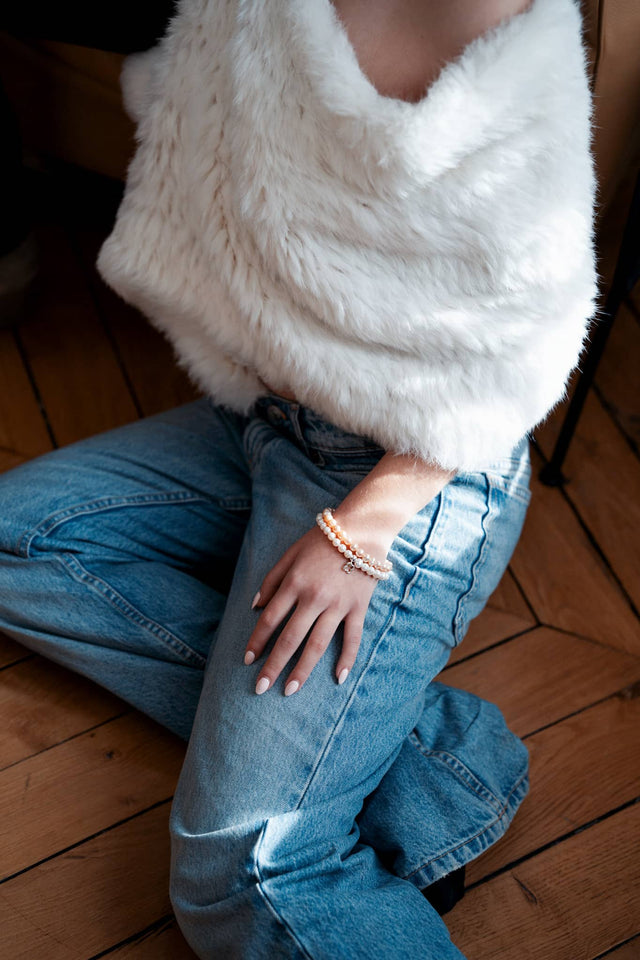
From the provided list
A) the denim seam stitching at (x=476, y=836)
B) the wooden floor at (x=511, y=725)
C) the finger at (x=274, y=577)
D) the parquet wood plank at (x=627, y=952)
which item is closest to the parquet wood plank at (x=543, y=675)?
the wooden floor at (x=511, y=725)

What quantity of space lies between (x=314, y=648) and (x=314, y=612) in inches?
1.2

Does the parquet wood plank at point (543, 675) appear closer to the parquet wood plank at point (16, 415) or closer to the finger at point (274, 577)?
the finger at point (274, 577)

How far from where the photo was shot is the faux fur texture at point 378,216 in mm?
617

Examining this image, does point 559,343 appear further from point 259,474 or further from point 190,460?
point 190,460

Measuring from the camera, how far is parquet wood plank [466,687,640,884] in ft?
2.80

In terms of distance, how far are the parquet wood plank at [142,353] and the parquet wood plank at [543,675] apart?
544 mm

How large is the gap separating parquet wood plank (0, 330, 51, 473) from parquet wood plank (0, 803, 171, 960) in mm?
508

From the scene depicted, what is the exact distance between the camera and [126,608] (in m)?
0.84

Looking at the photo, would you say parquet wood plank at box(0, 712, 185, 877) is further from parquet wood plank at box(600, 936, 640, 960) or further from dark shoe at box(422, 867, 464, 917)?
parquet wood plank at box(600, 936, 640, 960)

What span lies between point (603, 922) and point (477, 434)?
0.48 meters

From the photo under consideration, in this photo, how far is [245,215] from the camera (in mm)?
698

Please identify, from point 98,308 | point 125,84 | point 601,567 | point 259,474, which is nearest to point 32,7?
point 125,84

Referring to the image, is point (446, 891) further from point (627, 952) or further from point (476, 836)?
point (627, 952)

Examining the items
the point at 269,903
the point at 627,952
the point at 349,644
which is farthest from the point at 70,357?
the point at 627,952
